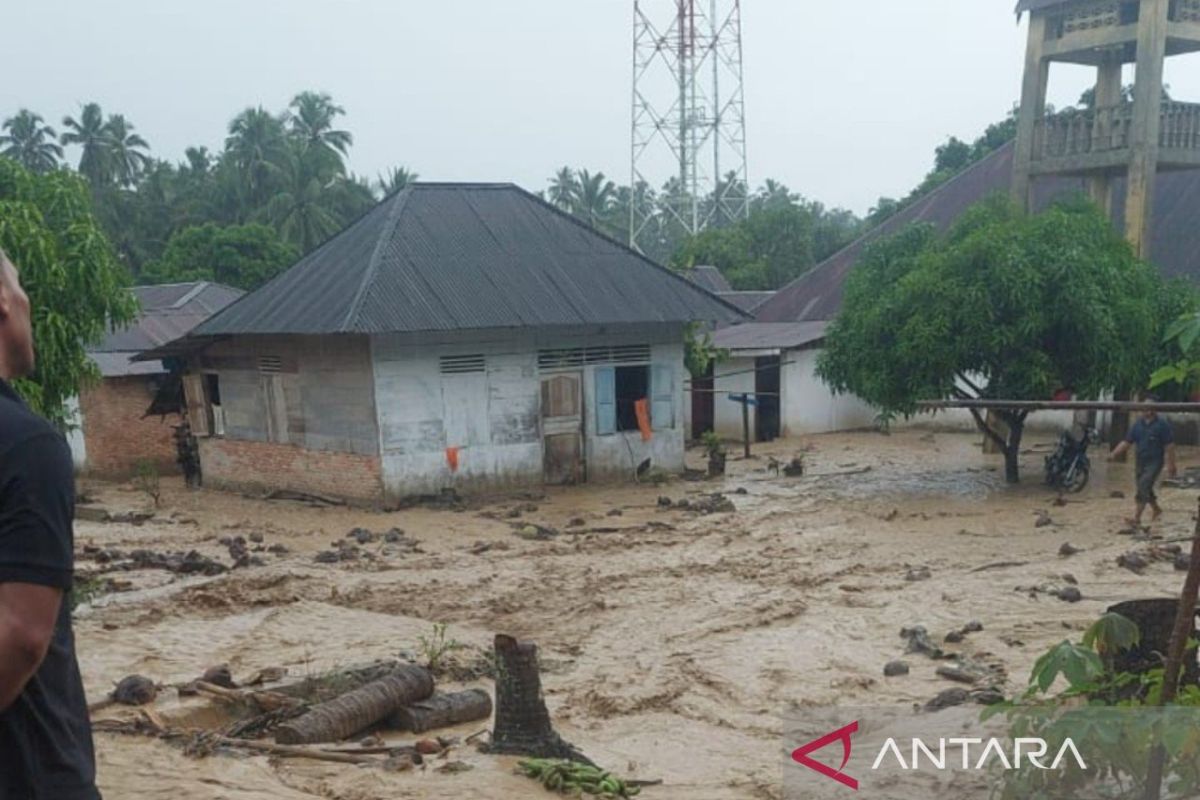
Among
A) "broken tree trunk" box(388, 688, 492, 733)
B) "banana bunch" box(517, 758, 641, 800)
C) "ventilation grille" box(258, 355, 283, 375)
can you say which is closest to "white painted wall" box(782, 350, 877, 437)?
"ventilation grille" box(258, 355, 283, 375)

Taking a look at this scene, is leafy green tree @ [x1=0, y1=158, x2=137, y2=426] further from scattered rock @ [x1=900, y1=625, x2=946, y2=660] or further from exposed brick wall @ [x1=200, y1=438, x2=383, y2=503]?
scattered rock @ [x1=900, y1=625, x2=946, y2=660]

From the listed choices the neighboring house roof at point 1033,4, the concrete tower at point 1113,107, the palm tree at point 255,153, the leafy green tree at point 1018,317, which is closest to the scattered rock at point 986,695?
the leafy green tree at point 1018,317

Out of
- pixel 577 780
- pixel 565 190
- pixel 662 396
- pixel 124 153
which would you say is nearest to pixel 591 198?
pixel 565 190

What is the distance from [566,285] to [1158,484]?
9546 mm

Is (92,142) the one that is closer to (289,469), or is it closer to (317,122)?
(317,122)

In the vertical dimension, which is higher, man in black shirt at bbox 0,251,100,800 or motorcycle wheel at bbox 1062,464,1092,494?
man in black shirt at bbox 0,251,100,800

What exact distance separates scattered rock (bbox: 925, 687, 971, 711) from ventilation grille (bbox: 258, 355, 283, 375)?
13224 millimetres

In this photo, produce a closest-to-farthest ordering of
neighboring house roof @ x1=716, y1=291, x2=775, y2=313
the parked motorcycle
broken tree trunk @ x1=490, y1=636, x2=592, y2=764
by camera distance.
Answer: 1. broken tree trunk @ x1=490, y1=636, x2=592, y2=764
2. the parked motorcycle
3. neighboring house roof @ x1=716, y1=291, x2=775, y2=313

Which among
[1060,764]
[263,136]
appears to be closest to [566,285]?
[1060,764]

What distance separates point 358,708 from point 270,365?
12.4 meters

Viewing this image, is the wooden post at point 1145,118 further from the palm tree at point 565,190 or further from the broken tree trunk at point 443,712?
the palm tree at point 565,190

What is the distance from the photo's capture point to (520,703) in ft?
19.8

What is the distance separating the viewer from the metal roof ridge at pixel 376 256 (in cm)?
1554

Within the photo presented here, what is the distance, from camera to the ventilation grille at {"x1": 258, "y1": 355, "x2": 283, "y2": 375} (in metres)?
17.8
